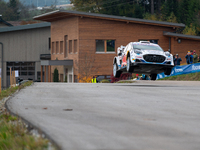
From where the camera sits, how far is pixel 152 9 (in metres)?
83.7

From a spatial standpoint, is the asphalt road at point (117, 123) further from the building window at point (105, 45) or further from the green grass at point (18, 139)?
the building window at point (105, 45)

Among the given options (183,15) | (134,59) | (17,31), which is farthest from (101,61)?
(183,15)

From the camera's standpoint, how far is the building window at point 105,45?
47.5m

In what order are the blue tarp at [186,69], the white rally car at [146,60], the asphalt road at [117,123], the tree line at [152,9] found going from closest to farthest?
1. the asphalt road at [117,123]
2. the white rally car at [146,60]
3. the blue tarp at [186,69]
4. the tree line at [152,9]

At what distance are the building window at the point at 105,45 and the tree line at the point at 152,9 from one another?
72.2ft

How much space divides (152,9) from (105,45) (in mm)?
38834

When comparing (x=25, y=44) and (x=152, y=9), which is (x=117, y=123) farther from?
(x=152, y=9)

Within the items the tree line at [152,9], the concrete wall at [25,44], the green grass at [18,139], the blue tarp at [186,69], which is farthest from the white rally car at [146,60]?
the tree line at [152,9]

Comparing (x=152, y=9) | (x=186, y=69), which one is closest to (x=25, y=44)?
(x=152, y=9)

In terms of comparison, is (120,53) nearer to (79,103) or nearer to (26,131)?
(79,103)

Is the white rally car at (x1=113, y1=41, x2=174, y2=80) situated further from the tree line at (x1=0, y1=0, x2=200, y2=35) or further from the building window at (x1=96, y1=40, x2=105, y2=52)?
the tree line at (x1=0, y1=0, x2=200, y2=35)

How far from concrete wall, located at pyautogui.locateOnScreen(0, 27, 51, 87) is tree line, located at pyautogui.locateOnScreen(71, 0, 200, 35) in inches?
723

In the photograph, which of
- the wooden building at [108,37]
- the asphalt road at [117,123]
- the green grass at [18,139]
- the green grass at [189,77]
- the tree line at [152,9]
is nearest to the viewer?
the green grass at [18,139]

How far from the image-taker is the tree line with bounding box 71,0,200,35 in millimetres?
68438
